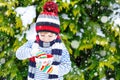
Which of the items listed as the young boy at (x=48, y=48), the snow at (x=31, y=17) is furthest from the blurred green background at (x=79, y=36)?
the young boy at (x=48, y=48)

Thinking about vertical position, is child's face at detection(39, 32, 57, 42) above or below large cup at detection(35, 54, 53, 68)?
above

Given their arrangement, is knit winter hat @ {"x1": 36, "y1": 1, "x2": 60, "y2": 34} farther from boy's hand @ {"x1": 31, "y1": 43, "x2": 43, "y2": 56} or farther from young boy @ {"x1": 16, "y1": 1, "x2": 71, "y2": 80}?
boy's hand @ {"x1": 31, "y1": 43, "x2": 43, "y2": 56}

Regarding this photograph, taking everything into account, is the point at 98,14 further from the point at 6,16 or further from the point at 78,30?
the point at 6,16

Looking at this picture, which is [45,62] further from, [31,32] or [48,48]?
[31,32]

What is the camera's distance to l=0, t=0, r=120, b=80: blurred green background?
18.3 ft

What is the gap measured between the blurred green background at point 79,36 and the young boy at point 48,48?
0.91m

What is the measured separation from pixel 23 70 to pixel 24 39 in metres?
0.50

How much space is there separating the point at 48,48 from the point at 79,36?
1163 millimetres

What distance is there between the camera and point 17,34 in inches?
226

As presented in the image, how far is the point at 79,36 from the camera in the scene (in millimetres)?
5641

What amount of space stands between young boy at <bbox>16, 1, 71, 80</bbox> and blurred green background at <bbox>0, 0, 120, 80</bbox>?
0.91 meters

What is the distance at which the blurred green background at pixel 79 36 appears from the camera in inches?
219

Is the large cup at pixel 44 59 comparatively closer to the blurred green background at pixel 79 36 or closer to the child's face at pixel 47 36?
the child's face at pixel 47 36

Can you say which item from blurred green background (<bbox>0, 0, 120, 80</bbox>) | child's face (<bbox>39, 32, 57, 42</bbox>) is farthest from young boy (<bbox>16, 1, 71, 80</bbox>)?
blurred green background (<bbox>0, 0, 120, 80</bbox>)
